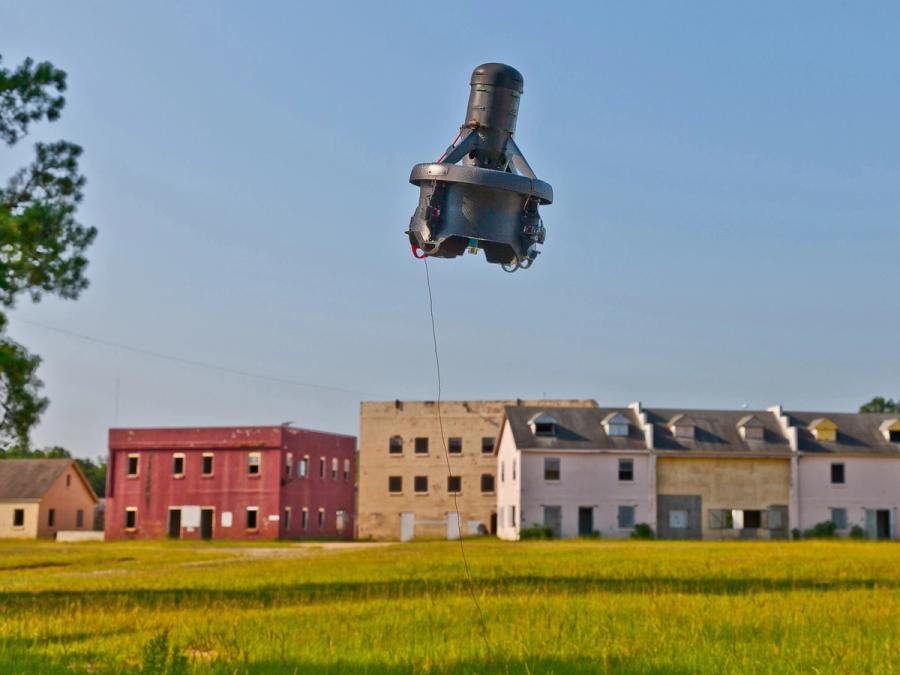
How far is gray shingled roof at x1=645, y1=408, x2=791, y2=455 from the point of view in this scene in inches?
2913

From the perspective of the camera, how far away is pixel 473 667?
1205cm

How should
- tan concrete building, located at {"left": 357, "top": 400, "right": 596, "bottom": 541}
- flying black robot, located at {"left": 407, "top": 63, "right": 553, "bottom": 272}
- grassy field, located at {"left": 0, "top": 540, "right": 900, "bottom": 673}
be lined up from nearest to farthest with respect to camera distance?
flying black robot, located at {"left": 407, "top": 63, "right": 553, "bottom": 272} → grassy field, located at {"left": 0, "top": 540, "right": 900, "bottom": 673} → tan concrete building, located at {"left": 357, "top": 400, "right": 596, "bottom": 541}

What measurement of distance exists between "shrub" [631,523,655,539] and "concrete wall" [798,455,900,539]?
30.8 ft

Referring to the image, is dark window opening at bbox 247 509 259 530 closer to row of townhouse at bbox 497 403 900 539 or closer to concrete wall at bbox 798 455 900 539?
row of townhouse at bbox 497 403 900 539

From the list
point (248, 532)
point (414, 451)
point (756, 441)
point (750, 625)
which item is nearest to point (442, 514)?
point (414, 451)

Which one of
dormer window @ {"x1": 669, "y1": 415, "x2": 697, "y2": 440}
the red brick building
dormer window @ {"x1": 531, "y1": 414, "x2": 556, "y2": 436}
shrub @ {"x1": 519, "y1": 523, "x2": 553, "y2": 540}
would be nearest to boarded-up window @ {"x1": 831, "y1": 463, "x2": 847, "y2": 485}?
dormer window @ {"x1": 669, "y1": 415, "x2": 697, "y2": 440}

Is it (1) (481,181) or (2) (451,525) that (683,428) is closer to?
(2) (451,525)

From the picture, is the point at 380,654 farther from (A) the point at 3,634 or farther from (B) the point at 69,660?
(A) the point at 3,634

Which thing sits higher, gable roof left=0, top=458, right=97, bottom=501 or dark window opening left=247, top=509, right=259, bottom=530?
gable roof left=0, top=458, right=97, bottom=501

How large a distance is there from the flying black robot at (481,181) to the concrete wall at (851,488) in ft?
228

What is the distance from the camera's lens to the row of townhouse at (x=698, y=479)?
72.8 m

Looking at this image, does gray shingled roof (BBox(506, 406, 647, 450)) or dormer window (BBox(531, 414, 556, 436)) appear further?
dormer window (BBox(531, 414, 556, 436))

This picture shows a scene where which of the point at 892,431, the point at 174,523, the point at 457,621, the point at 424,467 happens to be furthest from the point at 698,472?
the point at 457,621

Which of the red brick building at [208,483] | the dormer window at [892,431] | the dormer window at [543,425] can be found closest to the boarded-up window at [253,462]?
the red brick building at [208,483]
